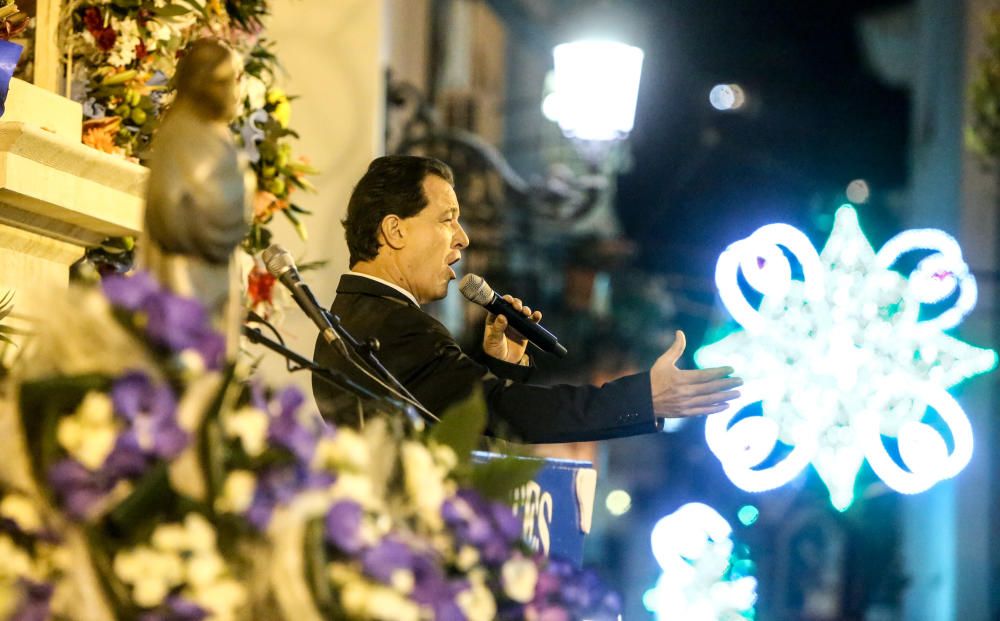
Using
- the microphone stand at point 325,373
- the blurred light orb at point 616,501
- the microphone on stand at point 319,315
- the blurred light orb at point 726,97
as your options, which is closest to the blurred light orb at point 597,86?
the blurred light orb at point 616,501

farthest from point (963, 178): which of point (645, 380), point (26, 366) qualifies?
point (26, 366)

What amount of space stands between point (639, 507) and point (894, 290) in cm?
598

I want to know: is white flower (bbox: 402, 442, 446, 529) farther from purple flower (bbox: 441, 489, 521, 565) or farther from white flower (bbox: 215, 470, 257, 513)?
white flower (bbox: 215, 470, 257, 513)

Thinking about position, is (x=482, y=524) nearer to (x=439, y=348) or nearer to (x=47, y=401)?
(x=47, y=401)

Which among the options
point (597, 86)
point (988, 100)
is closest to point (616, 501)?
point (597, 86)

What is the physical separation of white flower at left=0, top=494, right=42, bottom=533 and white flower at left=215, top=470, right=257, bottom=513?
0.73 ft

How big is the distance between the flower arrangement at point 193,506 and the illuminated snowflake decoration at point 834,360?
4.37 metres

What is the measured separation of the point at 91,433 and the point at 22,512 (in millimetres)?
136

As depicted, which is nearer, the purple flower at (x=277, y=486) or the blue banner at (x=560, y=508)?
the purple flower at (x=277, y=486)

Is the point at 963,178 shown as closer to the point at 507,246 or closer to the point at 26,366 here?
the point at 507,246

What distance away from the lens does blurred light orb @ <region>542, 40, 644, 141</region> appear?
10594 millimetres

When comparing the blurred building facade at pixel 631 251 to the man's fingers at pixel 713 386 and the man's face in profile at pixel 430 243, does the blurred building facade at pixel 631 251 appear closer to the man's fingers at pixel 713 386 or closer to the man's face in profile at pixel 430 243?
the man's face in profile at pixel 430 243

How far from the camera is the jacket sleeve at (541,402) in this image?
423 centimetres

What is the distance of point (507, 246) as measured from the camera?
1831 centimetres
